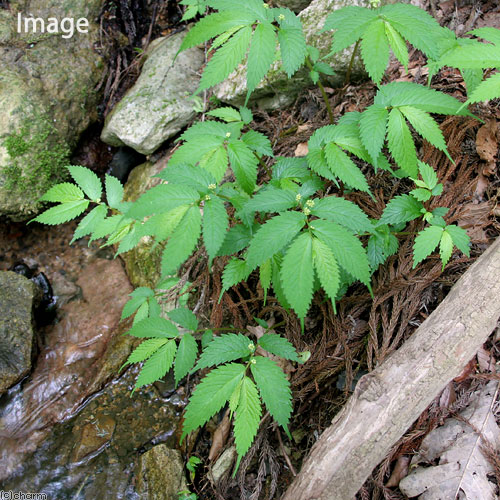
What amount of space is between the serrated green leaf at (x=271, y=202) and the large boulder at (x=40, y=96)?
2.91 m

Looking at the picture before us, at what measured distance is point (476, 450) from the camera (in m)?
1.55

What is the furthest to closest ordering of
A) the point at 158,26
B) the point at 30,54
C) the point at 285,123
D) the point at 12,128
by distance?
the point at 158,26 < the point at 30,54 < the point at 12,128 < the point at 285,123

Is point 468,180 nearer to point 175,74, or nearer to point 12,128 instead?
point 175,74

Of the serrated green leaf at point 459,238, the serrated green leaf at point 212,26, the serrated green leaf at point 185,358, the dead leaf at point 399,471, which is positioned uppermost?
the serrated green leaf at point 212,26

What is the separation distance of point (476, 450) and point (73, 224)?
12.6 ft

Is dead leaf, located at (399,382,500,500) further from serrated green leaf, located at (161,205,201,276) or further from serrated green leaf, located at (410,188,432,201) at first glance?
serrated green leaf, located at (161,205,201,276)

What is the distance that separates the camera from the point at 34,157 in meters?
3.64

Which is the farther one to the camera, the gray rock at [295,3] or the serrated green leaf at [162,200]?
the gray rock at [295,3]

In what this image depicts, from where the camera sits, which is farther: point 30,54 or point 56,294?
point 30,54

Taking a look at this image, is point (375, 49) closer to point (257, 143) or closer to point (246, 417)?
point (257, 143)

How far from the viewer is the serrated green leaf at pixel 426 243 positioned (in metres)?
1.68

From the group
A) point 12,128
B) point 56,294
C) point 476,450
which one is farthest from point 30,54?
point 476,450

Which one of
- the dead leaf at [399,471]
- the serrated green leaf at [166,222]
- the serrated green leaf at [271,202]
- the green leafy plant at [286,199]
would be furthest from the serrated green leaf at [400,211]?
the dead leaf at [399,471]

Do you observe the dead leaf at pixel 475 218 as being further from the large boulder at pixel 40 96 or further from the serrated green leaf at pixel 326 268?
the large boulder at pixel 40 96
